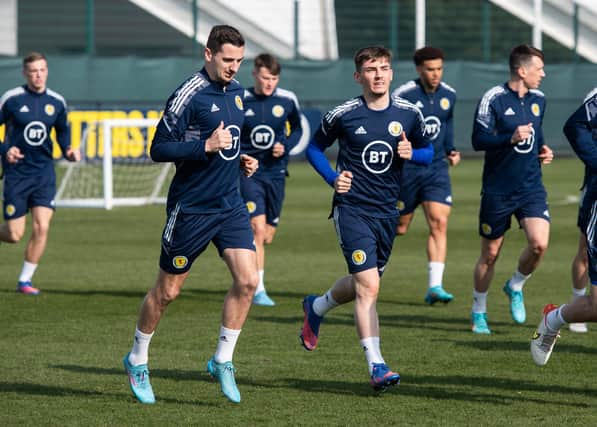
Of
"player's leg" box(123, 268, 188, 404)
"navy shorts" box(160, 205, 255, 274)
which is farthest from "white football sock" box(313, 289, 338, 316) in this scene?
"player's leg" box(123, 268, 188, 404)

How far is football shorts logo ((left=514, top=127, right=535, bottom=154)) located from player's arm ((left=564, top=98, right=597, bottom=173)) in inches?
103

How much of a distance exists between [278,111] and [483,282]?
9.20 feet

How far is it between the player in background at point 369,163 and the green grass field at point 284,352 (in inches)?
29.8

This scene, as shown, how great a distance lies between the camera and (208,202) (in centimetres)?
754

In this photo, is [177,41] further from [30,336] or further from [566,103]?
[30,336]

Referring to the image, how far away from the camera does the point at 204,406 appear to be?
7.46 meters

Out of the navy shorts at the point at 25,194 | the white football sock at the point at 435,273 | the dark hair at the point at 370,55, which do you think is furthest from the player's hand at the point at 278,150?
the dark hair at the point at 370,55

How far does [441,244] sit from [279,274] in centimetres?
238

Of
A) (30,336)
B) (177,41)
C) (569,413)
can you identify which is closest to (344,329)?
(30,336)

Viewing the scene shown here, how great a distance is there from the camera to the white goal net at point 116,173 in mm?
21594

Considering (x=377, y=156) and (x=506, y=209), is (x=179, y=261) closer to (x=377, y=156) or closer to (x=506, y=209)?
(x=377, y=156)

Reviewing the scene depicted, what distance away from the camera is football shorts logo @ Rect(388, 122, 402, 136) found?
8156 millimetres

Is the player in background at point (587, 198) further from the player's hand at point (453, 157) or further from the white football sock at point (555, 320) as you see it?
the player's hand at point (453, 157)

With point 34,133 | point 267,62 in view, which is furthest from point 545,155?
point 34,133
